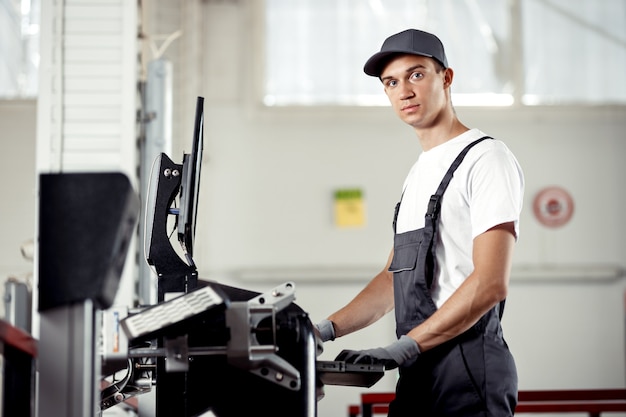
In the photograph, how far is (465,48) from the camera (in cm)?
665

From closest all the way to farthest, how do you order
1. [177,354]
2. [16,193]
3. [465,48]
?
[177,354] < [16,193] < [465,48]

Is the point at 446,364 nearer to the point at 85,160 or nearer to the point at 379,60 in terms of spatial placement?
the point at 379,60

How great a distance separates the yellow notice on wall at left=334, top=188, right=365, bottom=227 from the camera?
21.1 ft

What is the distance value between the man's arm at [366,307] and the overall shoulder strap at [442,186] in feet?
1.21

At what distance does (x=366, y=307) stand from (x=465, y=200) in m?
0.52

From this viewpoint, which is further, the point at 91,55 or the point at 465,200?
the point at 91,55

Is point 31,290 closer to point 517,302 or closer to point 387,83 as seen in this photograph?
point 387,83

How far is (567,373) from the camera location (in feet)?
21.0

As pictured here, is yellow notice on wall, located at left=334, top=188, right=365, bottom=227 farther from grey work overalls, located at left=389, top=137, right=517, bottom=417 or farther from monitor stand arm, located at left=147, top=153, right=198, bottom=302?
monitor stand arm, located at left=147, top=153, right=198, bottom=302

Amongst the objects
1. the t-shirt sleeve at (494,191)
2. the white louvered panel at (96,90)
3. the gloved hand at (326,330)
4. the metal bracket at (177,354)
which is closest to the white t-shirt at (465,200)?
the t-shirt sleeve at (494,191)

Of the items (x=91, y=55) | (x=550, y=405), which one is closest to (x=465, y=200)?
(x=550, y=405)

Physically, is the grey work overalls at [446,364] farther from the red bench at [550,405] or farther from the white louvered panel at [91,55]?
the white louvered panel at [91,55]

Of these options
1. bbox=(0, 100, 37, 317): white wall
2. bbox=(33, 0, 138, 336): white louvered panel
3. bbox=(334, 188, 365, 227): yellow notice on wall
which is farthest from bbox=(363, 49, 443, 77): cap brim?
bbox=(0, 100, 37, 317): white wall

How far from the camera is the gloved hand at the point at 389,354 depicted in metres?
2.05
